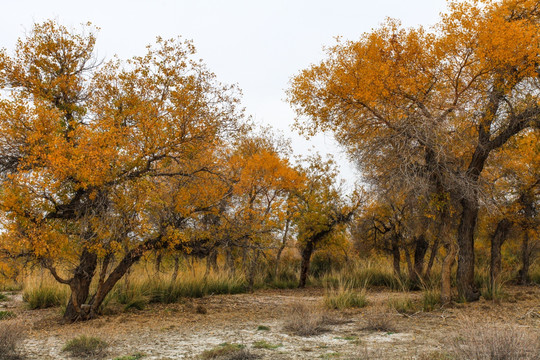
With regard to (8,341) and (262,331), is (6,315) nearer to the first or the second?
(8,341)

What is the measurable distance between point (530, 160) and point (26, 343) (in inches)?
548

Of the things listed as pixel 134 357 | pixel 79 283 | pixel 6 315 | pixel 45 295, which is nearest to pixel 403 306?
pixel 134 357

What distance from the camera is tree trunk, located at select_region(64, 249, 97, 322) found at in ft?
33.6

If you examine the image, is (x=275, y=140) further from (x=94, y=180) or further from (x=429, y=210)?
(x=94, y=180)

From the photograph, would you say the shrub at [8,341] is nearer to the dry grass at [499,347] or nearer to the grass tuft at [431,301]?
the dry grass at [499,347]

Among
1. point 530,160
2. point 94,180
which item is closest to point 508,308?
point 530,160

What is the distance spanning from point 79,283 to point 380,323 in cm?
663

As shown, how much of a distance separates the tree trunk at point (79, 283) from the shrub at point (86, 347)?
3265mm

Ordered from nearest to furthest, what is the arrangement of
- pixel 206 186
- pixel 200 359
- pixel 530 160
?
pixel 200 359
pixel 206 186
pixel 530 160

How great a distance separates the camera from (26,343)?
7867 millimetres

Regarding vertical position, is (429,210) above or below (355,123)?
below

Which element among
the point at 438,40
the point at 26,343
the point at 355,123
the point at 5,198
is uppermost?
the point at 438,40

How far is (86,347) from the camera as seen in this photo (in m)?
Answer: 6.87

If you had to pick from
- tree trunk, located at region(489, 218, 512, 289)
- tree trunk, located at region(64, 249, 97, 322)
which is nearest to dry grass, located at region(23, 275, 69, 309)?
tree trunk, located at region(64, 249, 97, 322)
